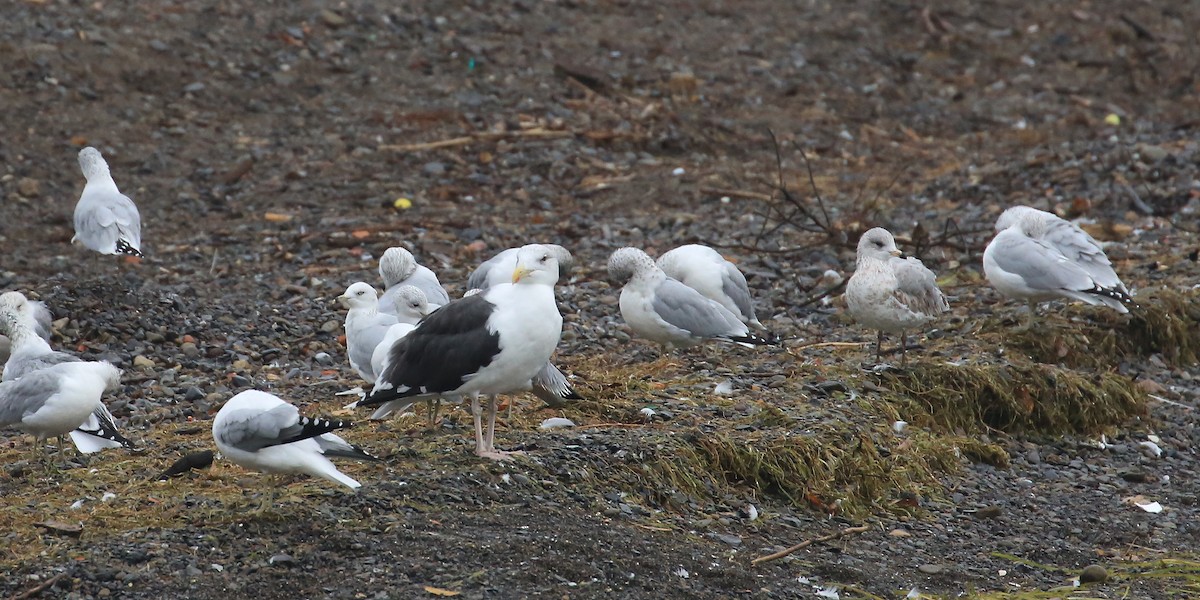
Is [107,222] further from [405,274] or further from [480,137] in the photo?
[480,137]

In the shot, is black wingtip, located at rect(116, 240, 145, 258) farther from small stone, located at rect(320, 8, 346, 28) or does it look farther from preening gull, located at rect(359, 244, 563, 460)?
small stone, located at rect(320, 8, 346, 28)

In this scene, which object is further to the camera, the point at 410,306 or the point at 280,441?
the point at 410,306

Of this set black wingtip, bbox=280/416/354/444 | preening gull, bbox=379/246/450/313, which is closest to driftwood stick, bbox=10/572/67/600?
black wingtip, bbox=280/416/354/444

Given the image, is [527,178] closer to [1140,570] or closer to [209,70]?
[209,70]

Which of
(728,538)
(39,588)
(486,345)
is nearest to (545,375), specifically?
(486,345)

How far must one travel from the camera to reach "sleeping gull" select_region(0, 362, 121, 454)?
6.11 meters

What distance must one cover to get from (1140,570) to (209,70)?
35.6 ft

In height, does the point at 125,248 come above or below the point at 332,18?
below

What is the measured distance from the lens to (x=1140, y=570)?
6.07 m

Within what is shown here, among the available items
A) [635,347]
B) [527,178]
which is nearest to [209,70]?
[527,178]

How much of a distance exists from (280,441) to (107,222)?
5030 mm

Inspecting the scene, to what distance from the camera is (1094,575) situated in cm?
590

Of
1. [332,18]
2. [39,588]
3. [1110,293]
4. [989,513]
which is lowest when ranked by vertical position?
[989,513]

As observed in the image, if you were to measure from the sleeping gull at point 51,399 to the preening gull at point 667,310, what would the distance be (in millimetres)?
2989
